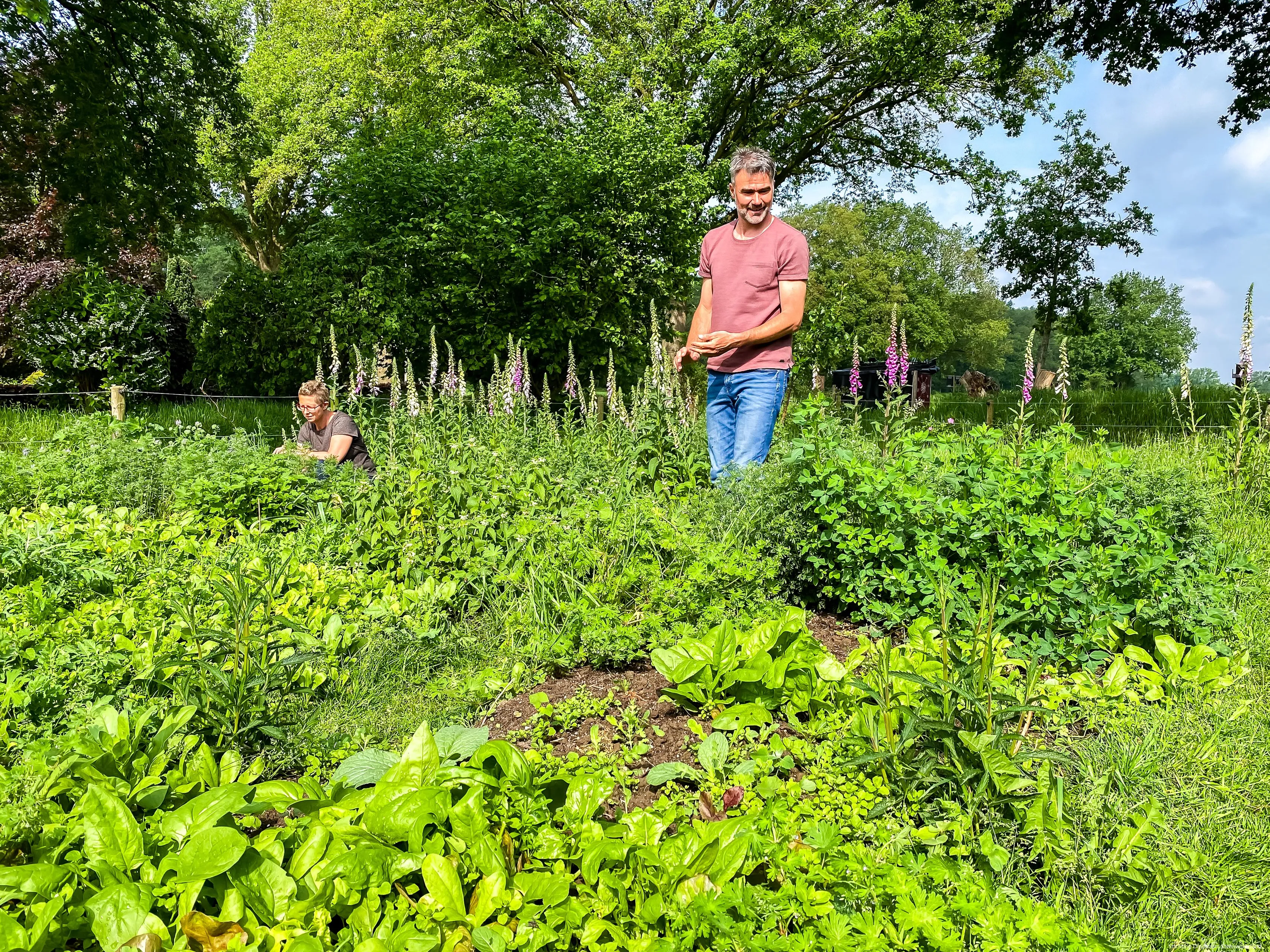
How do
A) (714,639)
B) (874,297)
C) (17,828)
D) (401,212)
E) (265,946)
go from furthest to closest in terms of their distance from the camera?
(874,297) → (401,212) → (714,639) → (17,828) → (265,946)

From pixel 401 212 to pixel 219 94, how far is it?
488 cm

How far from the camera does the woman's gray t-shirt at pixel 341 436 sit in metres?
6.33

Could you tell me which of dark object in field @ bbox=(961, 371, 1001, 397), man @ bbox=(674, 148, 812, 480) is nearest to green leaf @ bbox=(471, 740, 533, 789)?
man @ bbox=(674, 148, 812, 480)

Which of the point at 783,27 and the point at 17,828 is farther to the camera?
the point at 783,27

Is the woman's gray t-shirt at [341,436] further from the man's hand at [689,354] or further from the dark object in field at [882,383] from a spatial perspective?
the dark object in field at [882,383]

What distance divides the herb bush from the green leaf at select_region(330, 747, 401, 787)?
2006mm

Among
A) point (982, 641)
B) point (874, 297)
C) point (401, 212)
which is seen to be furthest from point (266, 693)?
point (874, 297)

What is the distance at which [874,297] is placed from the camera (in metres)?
48.3

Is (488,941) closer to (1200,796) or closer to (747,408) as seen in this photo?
(1200,796)

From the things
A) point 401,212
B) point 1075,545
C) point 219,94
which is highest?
point 219,94

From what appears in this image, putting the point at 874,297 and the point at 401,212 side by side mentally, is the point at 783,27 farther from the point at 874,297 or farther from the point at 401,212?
the point at 874,297

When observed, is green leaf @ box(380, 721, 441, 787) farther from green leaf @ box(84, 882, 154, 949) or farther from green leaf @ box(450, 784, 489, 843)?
green leaf @ box(84, 882, 154, 949)

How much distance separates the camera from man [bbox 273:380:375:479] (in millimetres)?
6250

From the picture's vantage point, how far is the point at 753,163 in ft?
15.8
